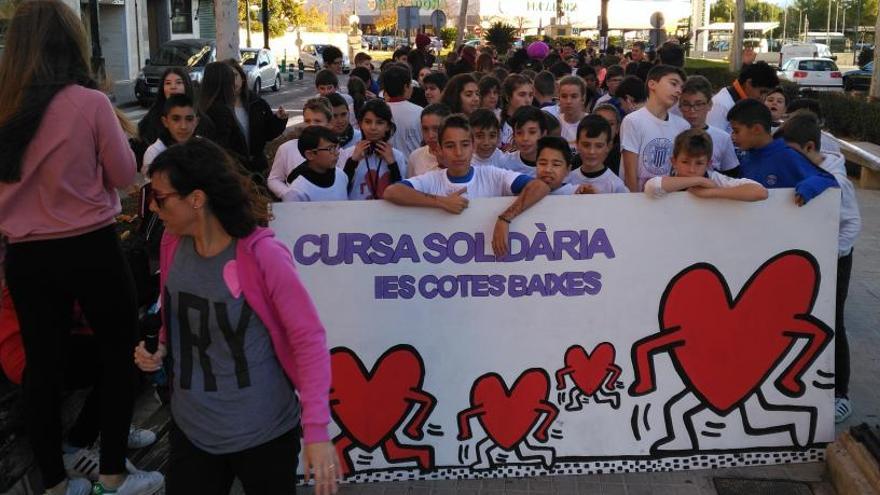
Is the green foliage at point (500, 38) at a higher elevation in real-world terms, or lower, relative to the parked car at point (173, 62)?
higher

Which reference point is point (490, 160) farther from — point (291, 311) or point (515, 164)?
point (291, 311)

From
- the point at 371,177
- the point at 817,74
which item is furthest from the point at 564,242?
the point at 817,74

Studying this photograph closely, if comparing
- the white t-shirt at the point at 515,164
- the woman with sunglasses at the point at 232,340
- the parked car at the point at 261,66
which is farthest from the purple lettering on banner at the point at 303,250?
the parked car at the point at 261,66

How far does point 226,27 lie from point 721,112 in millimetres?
7758

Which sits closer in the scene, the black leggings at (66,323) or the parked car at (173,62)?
the black leggings at (66,323)

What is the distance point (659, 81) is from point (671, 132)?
324 mm

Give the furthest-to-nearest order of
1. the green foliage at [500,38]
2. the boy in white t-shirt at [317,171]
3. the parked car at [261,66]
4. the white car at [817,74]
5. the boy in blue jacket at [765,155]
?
1. the white car at [817,74]
2. the green foliage at [500,38]
3. the parked car at [261,66]
4. the boy in white t-shirt at [317,171]
5. the boy in blue jacket at [765,155]

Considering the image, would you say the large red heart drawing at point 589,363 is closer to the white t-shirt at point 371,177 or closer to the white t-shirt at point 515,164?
the white t-shirt at point 515,164

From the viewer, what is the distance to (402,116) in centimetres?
690

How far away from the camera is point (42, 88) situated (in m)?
3.19

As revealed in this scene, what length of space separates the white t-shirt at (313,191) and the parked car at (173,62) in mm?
19955

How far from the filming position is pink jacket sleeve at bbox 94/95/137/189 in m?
3.32

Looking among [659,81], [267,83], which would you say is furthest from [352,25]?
[659,81]

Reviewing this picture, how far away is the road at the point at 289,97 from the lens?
23156 mm
